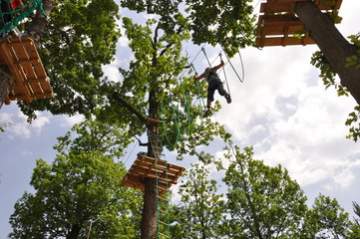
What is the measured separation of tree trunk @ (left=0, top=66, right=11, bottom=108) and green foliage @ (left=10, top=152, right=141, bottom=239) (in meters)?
17.8

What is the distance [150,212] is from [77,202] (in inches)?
535

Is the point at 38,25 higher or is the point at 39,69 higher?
the point at 38,25

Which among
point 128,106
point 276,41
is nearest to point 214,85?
point 276,41

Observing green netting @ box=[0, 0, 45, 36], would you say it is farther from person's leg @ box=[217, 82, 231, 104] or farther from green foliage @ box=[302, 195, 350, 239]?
green foliage @ box=[302, 195, 350, 239]

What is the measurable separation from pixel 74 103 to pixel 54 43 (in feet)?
6.57

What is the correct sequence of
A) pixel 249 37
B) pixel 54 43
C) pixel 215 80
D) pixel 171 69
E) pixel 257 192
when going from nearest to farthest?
pixel 215 80 < pixel 54 43 < pixel 249 37 < pixel 171 69 < pixel 257 192

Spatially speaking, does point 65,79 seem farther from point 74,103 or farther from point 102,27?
point 102,27

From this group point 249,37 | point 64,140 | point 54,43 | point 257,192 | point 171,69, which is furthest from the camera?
point 64,140

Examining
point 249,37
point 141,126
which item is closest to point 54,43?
point 141,126

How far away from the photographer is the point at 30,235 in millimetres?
25266

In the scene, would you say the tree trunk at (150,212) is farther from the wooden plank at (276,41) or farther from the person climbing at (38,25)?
the wooden plank at (276,41)

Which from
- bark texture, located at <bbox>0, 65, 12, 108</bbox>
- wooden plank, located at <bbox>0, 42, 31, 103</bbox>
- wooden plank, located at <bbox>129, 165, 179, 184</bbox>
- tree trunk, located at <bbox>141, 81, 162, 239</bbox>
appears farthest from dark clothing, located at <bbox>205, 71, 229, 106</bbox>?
bark texture, located at <bbox>0, 65, 12, 108</bbox>

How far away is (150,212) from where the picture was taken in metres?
13.4

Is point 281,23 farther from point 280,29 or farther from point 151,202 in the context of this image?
point 151,202
